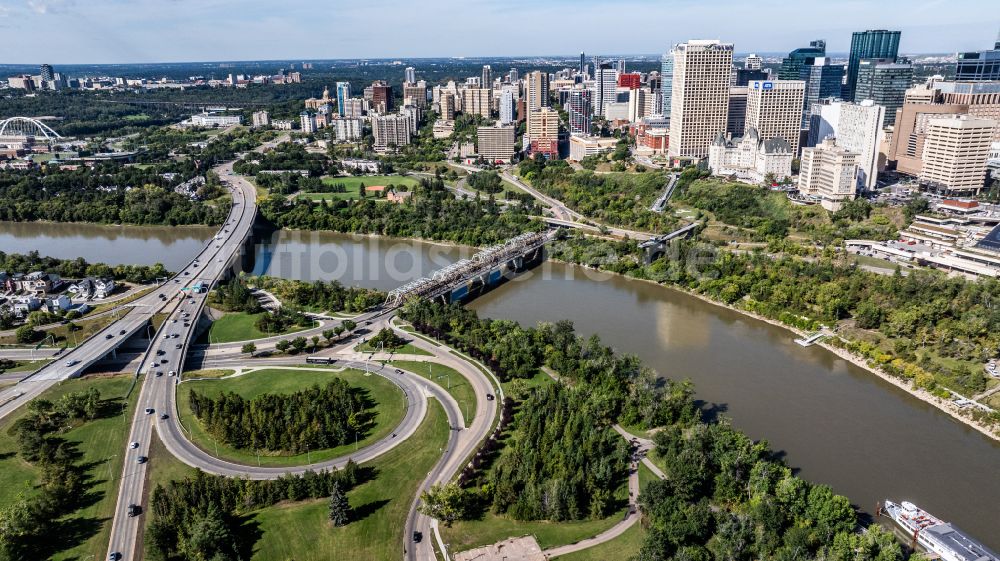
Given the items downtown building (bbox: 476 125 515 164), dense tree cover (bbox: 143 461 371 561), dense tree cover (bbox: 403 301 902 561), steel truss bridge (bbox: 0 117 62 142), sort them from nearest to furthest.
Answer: dense tree cover (bbox: 143 461 371 561)
dense tree cover (bbox: 403 301 902 561)
downtown building (bbox: 476 125 515 164)
steel truss bridge (bbox: 0 117 62 142)

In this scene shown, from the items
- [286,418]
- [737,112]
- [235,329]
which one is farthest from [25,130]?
[737,112]

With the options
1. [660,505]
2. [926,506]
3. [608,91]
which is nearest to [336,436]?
[660,505]

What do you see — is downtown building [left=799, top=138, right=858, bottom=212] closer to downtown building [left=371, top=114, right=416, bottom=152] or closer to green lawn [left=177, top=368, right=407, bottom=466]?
green lawn [left=177, top=368, right=407, bottom=466]

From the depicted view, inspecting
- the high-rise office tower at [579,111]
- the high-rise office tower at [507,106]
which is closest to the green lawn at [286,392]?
the high-rise office tower at [579,111]

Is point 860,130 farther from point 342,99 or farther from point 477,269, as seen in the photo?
point 342,99

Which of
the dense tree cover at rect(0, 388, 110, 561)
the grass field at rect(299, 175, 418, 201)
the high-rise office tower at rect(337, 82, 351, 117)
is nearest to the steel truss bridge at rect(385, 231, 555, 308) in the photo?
the dense tree cover at rect(0, 388, 110, 561)

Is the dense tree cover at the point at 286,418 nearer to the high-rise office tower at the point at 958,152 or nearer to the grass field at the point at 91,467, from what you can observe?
the grass field at the point at 91,467

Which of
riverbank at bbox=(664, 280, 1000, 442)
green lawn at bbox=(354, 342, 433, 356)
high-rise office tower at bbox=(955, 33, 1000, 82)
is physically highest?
high-rise office tower at bbox=(955, 33, 1000, 82)

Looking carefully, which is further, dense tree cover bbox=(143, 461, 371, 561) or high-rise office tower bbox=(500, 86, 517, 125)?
high-rise office tower bbox=(500, 86, 517, 125)
